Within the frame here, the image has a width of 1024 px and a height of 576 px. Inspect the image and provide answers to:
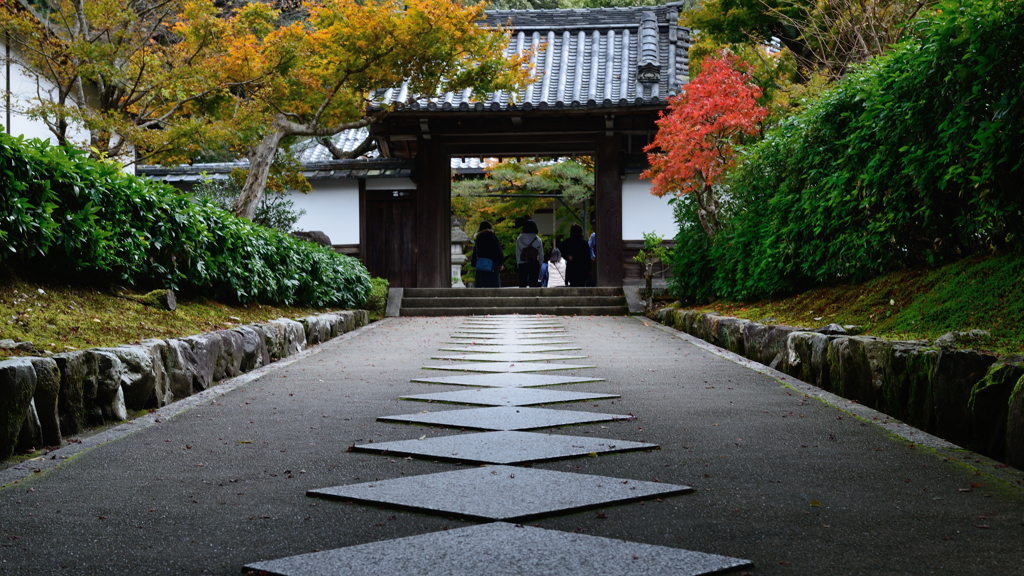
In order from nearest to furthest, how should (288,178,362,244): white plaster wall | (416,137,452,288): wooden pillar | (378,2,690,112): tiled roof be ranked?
(378,2,690,112): tiled roof, (416,137,452,288): wooden pillar, (288,178,362,244): white plaster wall

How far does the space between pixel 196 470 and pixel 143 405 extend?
1213 mm

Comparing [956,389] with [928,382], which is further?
[928,382]

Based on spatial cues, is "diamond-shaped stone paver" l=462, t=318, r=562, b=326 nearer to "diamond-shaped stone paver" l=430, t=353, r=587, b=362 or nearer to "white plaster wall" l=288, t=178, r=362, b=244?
"diamond-shaped stone paver" l=430, t=353, r=587, b=362

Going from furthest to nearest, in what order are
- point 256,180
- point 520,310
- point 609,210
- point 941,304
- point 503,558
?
point 609,210 < point 520,310 < point 256,180 < point 941,304 < point 503,558

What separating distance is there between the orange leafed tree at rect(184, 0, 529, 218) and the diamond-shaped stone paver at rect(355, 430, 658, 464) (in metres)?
6.29

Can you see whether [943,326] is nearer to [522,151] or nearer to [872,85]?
[872,85]

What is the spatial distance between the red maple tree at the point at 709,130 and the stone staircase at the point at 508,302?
3.03 metres

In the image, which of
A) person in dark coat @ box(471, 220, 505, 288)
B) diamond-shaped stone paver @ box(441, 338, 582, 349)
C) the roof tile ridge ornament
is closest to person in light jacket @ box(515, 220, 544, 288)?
person in dark coat @ box(471, 220, 505, 288)

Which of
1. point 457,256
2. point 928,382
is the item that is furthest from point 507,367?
point 457,256

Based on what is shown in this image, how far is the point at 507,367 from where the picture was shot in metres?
5.15

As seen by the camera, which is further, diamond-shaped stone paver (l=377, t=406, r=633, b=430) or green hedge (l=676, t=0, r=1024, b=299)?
green hedge (l=676, t=0, r=1024, b=299)

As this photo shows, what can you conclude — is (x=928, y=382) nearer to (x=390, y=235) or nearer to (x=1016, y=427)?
(x=1016, y=427)

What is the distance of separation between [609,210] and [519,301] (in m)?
2.43

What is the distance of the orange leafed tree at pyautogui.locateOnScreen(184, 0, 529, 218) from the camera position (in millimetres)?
8211
